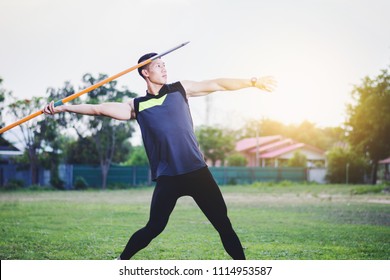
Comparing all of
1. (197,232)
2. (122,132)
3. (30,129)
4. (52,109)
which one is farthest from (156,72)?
(122,132)

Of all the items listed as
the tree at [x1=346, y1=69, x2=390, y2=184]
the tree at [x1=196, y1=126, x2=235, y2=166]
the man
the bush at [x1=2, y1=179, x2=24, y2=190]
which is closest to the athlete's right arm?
the man

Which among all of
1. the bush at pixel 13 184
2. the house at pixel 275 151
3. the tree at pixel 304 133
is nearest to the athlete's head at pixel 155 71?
the tree at pixel 304 133

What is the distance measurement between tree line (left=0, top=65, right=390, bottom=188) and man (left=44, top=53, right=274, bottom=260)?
460 cm

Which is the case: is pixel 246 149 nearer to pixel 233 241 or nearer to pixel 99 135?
pixel 99 135

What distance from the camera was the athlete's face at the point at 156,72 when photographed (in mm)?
3908

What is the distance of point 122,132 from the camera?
16719 mm

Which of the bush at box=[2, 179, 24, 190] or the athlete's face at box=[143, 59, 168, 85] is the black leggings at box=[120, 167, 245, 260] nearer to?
the athlete's face at box=[143, 59, 168, 85]

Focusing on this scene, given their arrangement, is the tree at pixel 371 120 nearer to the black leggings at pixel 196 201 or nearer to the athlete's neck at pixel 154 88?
the athlete's neck at pixel 154 88

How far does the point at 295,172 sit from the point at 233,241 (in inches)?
659

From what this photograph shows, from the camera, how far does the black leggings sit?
3.56m

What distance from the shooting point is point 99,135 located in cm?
1619

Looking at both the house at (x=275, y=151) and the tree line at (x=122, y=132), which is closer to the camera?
the tree line at (x=122, y=132)

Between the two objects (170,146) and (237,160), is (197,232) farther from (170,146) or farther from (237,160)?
(237,160)
